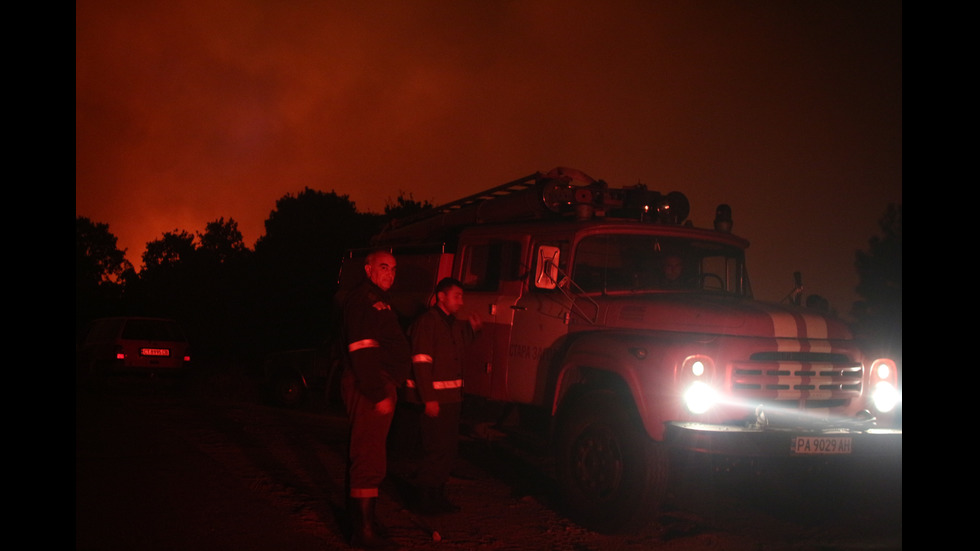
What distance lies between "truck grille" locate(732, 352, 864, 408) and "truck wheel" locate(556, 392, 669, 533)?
0.77 m

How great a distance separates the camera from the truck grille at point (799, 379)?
18.8 feet

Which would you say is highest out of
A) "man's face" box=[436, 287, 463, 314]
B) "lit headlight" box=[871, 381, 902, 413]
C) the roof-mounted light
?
the roof-mounted light

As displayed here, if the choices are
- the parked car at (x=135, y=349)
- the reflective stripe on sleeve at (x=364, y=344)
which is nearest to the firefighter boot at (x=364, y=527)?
the reflective stripe on sleeve at (x=364, y=344)

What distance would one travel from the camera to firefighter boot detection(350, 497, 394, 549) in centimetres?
546

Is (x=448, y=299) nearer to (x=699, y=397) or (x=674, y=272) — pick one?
(x=674, y=272)

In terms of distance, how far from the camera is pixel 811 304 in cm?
741

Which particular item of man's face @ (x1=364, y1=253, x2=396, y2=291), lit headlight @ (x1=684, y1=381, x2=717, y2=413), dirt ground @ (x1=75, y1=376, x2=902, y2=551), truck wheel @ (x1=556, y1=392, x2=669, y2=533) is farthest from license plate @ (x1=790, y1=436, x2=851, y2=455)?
man's face @ (x1=364, y1=253, x2=396, y2=291)

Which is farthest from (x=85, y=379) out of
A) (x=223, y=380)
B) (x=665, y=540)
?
(x=665, y=540)

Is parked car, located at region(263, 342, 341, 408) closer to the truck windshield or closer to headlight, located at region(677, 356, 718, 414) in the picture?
the truck windshield

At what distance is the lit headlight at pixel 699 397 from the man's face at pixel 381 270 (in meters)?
2.18

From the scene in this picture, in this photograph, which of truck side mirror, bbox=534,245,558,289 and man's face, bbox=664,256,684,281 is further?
man's face, bbox=664,256,684,281

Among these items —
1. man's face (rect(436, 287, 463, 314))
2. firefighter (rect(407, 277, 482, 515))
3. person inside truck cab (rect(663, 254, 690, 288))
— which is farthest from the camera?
person inside truck cab (rect(663, 254, 690, 288))

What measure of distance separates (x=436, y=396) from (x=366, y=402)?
3.66 feet

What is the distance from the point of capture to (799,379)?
596 cm
